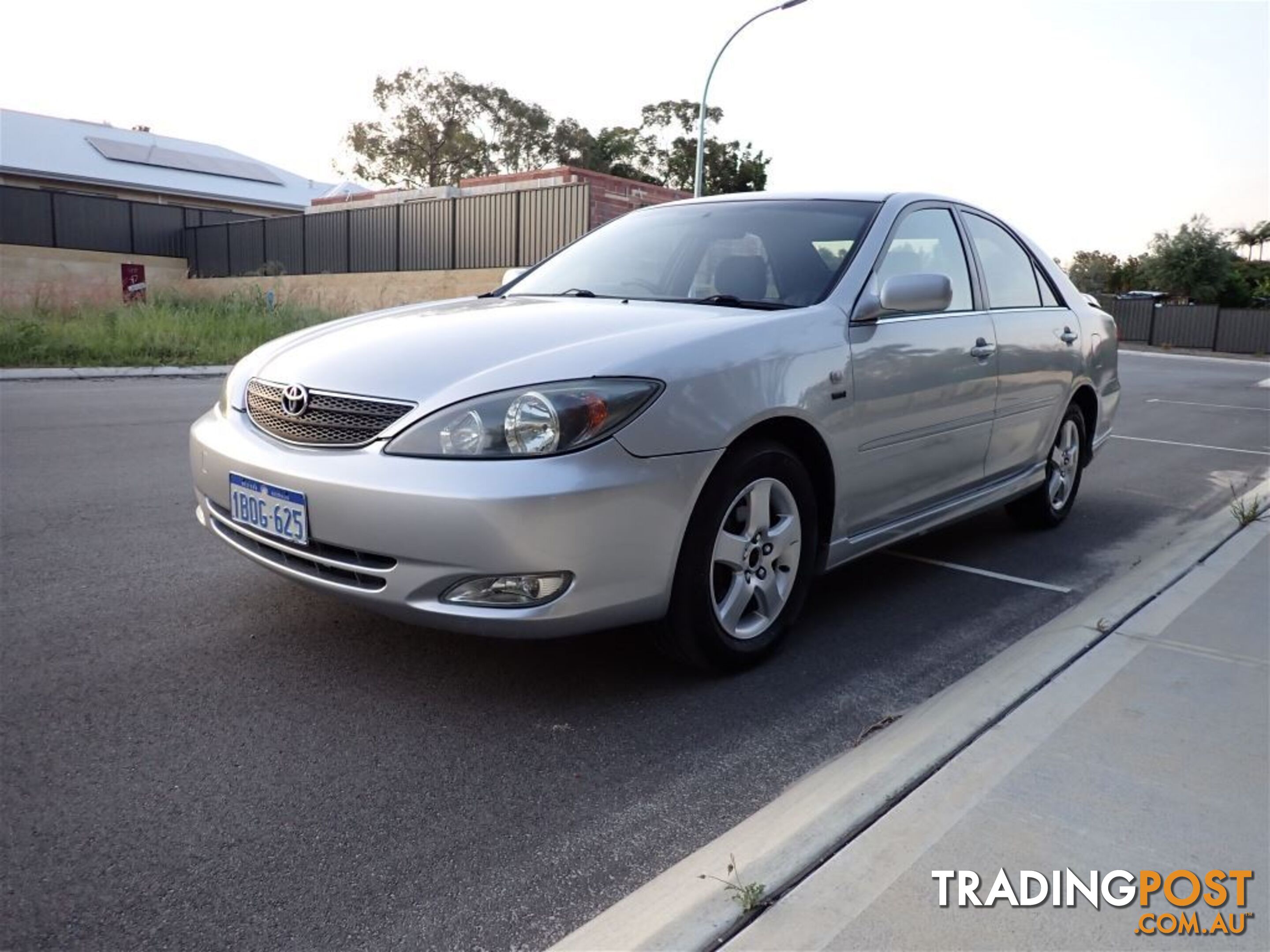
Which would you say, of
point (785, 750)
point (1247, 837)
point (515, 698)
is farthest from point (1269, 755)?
point (515, 698)

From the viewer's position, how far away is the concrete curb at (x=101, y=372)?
12484 millimetres

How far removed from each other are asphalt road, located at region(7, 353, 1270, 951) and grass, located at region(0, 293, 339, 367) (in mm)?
10260

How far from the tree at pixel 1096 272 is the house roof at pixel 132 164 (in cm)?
3875

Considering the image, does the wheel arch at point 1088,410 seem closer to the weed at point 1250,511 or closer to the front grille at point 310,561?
the weed at point 1250,511

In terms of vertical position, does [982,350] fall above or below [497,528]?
above

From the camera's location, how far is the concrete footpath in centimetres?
195

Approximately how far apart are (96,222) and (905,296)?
117ft

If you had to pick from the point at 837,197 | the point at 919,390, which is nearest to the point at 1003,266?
the point at 837,197

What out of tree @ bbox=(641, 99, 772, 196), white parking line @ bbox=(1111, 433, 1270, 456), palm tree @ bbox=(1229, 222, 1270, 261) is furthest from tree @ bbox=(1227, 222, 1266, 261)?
white parking line @ bbox=(1111, 433, 1270, 456)

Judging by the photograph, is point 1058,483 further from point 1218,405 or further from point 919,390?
point 1218,405

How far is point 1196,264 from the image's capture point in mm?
45250

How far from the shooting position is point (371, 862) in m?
2.27

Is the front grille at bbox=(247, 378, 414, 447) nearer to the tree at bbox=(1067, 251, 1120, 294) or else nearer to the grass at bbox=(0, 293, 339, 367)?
the grass at bbox=(0, 293, 339, 367)

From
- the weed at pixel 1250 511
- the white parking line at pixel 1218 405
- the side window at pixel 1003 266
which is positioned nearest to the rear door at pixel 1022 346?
the side window at pixel 1003 266
